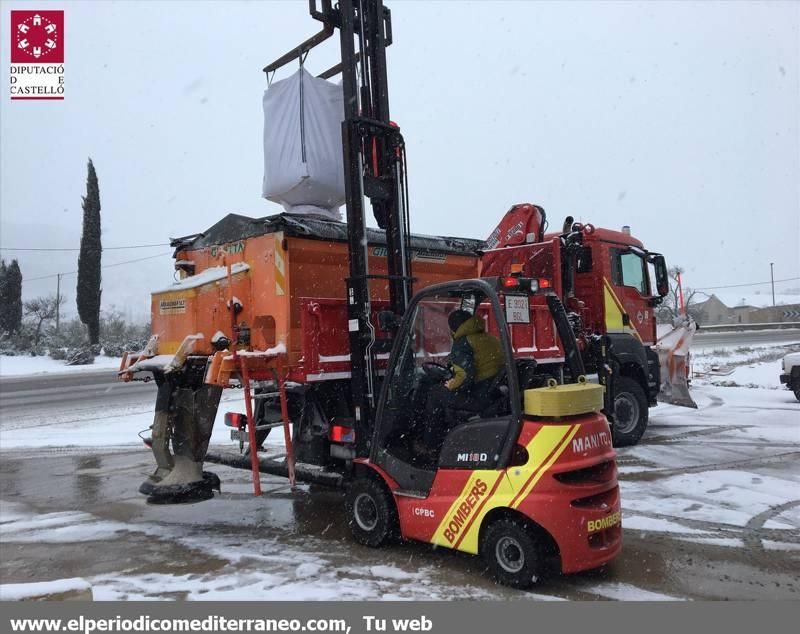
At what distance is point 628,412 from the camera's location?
29.7 feet

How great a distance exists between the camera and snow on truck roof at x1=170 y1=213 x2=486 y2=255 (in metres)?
5.43

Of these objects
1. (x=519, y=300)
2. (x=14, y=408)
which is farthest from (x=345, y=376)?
(x=14, y=408)

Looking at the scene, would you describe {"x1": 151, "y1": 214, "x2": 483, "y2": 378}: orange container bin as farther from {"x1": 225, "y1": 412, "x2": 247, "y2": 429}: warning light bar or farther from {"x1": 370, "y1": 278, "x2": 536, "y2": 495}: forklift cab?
{"x1": 225, "y1": 412, "x2": 247, "y2": 429}: warning light bar

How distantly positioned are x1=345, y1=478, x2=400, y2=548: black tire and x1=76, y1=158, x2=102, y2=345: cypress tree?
3381 centimetres

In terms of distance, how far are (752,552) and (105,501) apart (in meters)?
6.06

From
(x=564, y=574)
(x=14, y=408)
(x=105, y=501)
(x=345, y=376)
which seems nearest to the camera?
(x=564, y=574)

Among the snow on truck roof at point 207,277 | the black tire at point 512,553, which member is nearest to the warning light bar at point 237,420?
the snow on truck roof at point 207,277

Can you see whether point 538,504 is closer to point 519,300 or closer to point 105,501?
point 519,300

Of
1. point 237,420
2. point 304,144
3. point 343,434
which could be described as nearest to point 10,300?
point 237,420

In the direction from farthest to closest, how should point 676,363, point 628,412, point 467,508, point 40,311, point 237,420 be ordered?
point 40,311 → point 676,363 → point 628,412 → point 237,420 → point 467,508

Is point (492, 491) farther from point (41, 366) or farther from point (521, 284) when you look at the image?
point (41, 366)

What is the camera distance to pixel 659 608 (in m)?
3.71

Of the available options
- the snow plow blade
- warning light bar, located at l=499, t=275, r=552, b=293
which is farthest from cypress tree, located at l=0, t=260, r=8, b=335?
warning light bar, located at l=499, t=275, r=552, b=293

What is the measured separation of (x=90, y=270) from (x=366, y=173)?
33.6m
